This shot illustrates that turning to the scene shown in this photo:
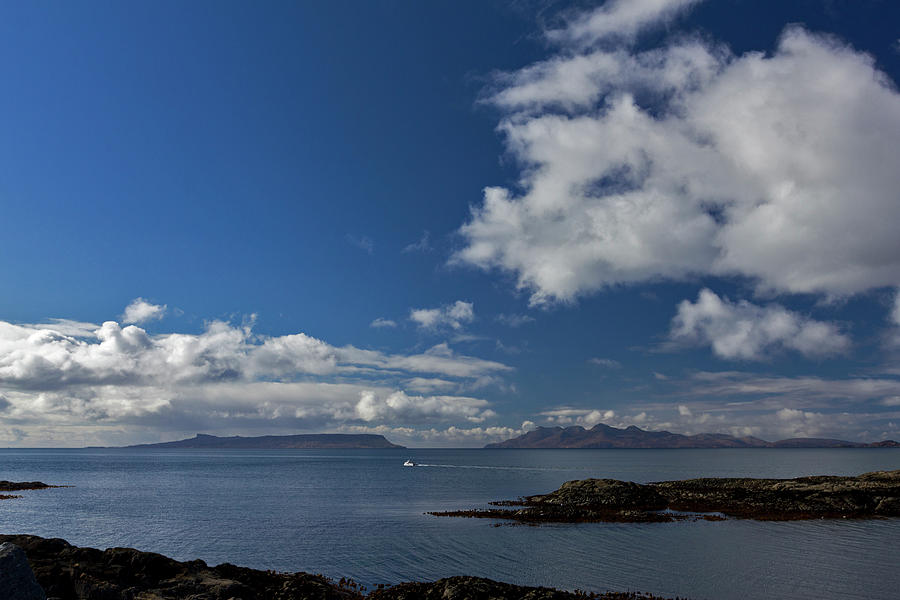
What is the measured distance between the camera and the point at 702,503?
73000 mm

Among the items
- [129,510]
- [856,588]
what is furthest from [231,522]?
[856,588]

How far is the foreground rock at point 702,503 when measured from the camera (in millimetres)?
61531

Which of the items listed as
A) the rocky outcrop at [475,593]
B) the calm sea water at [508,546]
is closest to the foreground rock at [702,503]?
the calm sea water at [508,546]

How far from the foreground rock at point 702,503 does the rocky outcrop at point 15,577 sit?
48607 mm

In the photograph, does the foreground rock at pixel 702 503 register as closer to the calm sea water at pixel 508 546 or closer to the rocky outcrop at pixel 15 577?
the calm sea water at pixel 508 546

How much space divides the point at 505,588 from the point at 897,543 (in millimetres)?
39443

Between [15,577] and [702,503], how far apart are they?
75397 mm

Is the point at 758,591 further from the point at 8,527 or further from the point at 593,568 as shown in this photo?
the point at 8,527

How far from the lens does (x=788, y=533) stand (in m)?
50.5

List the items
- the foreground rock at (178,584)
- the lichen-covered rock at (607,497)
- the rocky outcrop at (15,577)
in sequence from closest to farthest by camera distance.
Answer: the rocky outcrop at (15,577)
the foreground rock at (178,584)
the lichen-covered rock at (607,497)

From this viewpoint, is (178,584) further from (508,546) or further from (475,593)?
(508,546)

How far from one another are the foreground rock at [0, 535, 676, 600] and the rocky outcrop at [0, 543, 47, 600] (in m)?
5.06

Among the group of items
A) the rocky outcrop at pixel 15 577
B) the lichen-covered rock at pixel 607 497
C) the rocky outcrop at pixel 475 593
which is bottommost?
the lichen-covered rock at pixel 607 497

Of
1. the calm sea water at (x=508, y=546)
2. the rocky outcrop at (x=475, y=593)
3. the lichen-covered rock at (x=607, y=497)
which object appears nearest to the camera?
the rocky outcrop at (x=475, y=593)
